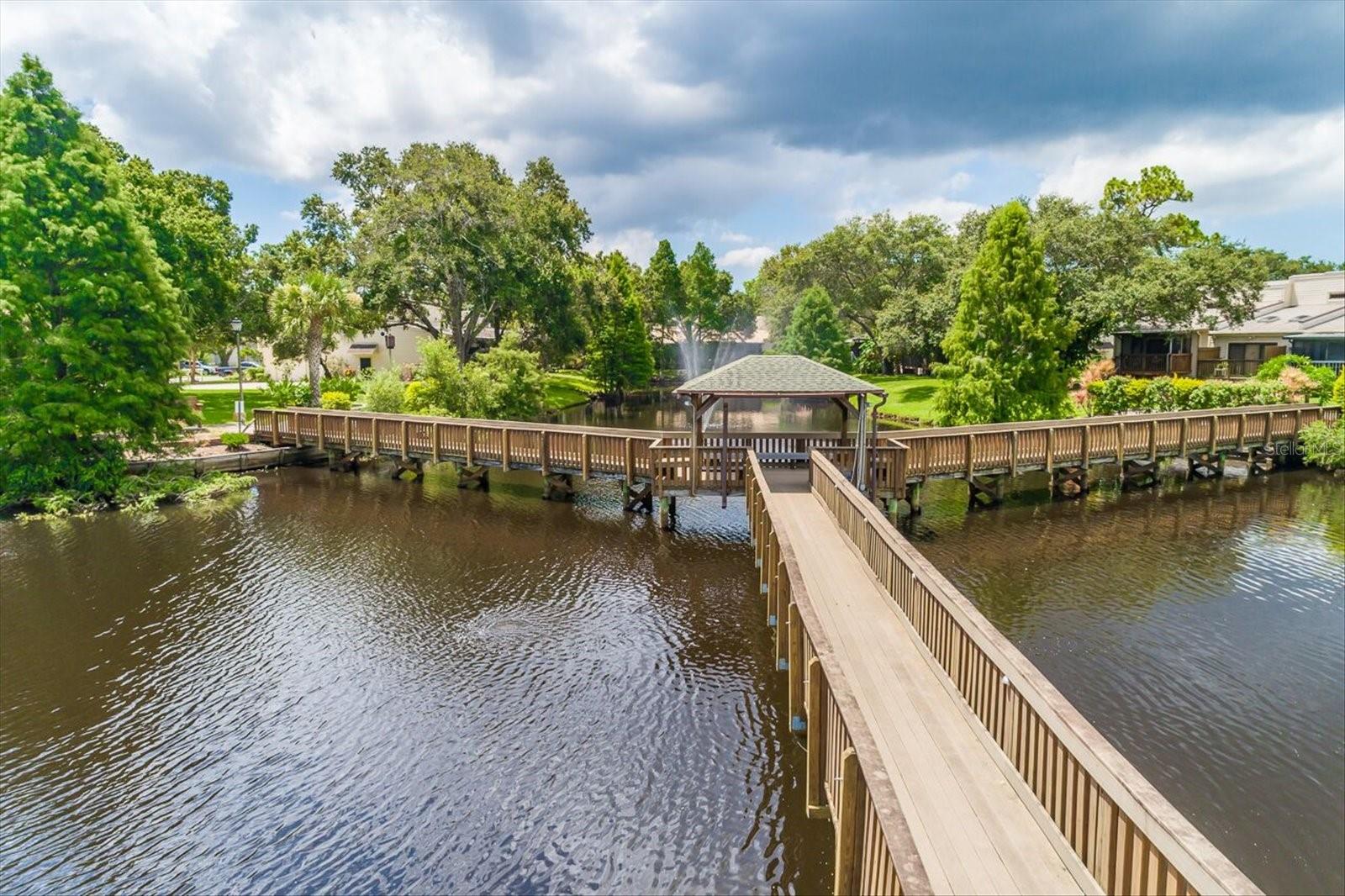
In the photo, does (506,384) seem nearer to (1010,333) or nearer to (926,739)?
(1010,333)

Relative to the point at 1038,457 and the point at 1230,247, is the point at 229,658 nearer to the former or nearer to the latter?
the point at 1038,457

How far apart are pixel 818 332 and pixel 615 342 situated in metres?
13.9

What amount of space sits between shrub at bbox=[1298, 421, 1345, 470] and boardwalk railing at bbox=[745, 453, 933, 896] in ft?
76.7

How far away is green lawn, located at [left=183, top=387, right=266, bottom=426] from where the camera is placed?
109ft

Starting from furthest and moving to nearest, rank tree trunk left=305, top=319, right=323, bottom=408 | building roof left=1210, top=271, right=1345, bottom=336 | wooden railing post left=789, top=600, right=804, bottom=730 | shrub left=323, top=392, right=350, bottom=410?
1. building roof left=1210, top=271, right=1345, bottom=336
2. tree trunk left=305, top=319, right=323, bottom=408
3. shrub left=323, top=392, right=350, bottom=410
4. wooden railing post left=789, top=600, right=804, bottom=730

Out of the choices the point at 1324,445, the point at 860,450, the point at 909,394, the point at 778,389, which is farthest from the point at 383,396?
the point at 1324,445

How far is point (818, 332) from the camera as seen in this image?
46844mm

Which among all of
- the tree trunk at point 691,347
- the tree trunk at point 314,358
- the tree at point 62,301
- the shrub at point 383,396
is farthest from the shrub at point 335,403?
the tree trunk at point 691,347

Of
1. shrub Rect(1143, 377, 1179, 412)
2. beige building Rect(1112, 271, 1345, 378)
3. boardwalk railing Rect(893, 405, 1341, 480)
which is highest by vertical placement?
beige building Rect(1112, 271, 1345, 378)

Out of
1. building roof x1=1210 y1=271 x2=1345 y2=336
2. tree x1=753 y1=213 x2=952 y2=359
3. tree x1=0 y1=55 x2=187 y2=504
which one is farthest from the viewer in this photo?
tree x1=753 y1=213 x2=952 y2=359

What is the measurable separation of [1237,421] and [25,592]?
98.4 feet

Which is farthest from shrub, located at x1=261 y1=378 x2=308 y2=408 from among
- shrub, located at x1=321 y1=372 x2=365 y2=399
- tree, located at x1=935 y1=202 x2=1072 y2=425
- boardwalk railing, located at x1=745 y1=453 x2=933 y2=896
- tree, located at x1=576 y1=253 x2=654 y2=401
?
boardwalk railing, located at x1=745 y1=453 x2=933 y2=896

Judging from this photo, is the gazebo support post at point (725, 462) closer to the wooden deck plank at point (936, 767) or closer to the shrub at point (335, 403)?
the wooden deck plank at point (936, 767)

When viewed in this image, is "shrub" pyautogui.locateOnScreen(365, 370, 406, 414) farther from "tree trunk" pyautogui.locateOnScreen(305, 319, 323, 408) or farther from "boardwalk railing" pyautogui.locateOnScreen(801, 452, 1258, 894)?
"boardwalk railing" pyautogui.locateOnScreen(801, 452, 1258, 894)
